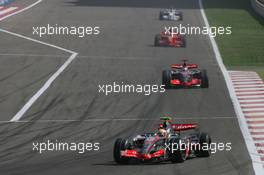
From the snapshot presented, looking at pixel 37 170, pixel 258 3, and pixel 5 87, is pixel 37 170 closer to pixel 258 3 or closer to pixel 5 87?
pixel 5 87

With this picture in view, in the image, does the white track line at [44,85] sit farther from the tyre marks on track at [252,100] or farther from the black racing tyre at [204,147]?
the black racing tyre at [204,147]

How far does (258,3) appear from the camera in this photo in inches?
2480

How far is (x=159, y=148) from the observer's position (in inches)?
787

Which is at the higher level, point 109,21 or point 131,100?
→ point 131,100

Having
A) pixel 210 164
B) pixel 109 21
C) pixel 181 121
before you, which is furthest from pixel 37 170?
pixel 109 21

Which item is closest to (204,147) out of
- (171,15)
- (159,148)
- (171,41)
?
(159,148)

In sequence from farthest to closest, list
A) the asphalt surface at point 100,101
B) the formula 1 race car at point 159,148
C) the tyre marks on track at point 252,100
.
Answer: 1. the tyre marks on track at point 252,100
2. the asphalt surface at point 100,101
3. the formula 1 race car at point 159,148

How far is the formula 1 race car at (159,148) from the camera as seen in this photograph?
19562mm

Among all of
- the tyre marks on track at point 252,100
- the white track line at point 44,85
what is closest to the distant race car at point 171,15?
the white track line at point 44,85

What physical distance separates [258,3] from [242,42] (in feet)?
48.7

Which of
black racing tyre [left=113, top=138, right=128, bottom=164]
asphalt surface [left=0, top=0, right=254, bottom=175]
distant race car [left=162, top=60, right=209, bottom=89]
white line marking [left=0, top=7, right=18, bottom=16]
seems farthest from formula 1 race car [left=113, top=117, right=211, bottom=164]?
white line marking [left=0, top=7, right=18, bottom=16]

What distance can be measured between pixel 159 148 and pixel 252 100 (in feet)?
36.1

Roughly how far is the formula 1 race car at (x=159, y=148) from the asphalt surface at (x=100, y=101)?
0.24 m

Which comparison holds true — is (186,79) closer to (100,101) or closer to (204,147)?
(100,101)
